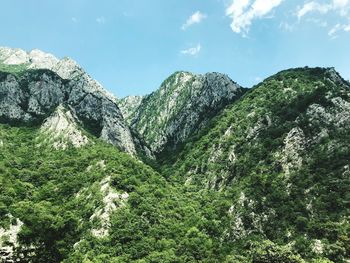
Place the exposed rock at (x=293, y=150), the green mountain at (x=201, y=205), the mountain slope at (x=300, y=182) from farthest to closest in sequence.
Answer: the exposed rock at (x=293, y=150) < the mountain slope at (x=300, y=182) < the green mountain at (x=201, y=205)

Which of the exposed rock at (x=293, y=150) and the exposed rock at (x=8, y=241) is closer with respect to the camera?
the exposed rock at (x=8, y=241)

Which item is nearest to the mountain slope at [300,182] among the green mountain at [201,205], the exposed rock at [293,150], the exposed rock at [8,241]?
the exposed rock at [293,150]

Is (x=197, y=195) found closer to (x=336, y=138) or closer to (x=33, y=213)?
(x=336, y=138)

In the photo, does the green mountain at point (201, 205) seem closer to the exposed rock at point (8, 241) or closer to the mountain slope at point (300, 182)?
the exposed rock at point (8, 241)

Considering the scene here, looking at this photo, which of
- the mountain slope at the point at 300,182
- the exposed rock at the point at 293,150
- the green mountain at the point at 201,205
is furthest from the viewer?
the exposed rock at the point at 293,150

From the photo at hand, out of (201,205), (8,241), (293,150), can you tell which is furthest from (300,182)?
(8,241)

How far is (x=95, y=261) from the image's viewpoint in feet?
411

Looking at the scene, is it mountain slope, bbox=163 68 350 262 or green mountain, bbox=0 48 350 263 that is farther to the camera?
mountain slope, bbox=163 68 350 262

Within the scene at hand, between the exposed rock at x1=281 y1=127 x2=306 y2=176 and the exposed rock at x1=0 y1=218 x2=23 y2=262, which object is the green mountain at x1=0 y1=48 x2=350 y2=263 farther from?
the exposed rock at x1=281 y1=127 x2=306 y2=176

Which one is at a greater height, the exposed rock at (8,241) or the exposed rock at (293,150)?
the exposed rock at (293,150)

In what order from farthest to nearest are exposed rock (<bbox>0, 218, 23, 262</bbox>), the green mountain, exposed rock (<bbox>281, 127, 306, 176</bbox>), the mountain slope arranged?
exposed rock (<bbox>281, 127, 306, 176</bbox>) → the mountain slope → the green mountain → exposed rock (<bbox>0, 218, 23, 262</bbox>)

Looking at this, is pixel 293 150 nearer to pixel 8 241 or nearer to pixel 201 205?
pixel 201 205

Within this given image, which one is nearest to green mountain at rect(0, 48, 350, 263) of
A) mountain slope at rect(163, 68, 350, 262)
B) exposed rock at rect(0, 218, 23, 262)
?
exposed rock at rect(0, 218, 23, 262)

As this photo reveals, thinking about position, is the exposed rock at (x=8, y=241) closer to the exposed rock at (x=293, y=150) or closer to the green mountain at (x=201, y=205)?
the green mountain at (x=201, y=205)
